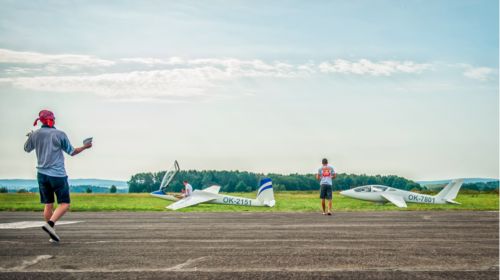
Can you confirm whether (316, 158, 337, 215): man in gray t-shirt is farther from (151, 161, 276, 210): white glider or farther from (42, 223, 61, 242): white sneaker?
(42, 223, 61, 242): white sneaker

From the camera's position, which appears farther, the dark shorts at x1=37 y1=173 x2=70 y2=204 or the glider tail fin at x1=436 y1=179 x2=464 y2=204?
the glider tail fin at x1=436 y1=179 x2=464 y2=204

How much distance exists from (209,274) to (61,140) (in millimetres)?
5067

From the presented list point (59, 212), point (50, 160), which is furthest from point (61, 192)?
point (50, 160)

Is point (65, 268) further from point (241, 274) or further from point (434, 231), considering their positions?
point (434, 231)

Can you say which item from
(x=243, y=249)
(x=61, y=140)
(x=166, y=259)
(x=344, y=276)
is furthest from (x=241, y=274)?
(x=61, y=140)

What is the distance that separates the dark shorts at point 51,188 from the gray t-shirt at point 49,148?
0.28ft

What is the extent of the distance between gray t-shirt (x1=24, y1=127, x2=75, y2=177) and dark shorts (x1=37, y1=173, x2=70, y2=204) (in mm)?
87

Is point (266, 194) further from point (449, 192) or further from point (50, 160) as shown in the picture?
point (50, 160)

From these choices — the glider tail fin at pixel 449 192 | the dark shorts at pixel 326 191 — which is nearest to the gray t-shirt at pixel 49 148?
the dark shorts at pixel 326 191

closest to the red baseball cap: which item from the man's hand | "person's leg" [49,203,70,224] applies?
the man's hand

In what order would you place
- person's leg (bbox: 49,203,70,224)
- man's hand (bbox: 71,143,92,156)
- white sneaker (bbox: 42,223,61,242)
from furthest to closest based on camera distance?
man's hand (bbox: 71,143,92,156)
person's leg (bbox: 49,203,70,224)
white sneaker (bbox: 42,223,61,242)

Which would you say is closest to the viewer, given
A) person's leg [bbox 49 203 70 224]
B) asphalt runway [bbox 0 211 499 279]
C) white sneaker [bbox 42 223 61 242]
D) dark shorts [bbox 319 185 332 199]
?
asphalt runway [bbox 0 211 499 279]

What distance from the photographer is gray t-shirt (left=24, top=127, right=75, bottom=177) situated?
853cm

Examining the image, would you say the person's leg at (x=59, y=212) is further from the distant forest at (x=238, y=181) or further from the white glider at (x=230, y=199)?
the distant forest at (x=238, y=181)
